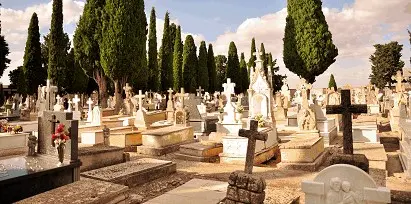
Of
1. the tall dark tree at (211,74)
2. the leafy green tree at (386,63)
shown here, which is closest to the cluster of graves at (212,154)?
the tall dark tree at (211,74)

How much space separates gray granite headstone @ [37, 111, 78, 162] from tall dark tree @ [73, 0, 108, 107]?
60.4 ft

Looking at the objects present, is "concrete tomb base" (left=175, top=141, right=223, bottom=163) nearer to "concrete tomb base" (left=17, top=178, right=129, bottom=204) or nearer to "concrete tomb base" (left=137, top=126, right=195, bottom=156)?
"concrete tomb base" (left=137, top=126, right=195, bottom=156)

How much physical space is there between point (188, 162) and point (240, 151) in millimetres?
1657

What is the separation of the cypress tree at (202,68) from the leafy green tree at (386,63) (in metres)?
30.0

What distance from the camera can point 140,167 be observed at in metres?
6.78

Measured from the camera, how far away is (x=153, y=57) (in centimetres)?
3591

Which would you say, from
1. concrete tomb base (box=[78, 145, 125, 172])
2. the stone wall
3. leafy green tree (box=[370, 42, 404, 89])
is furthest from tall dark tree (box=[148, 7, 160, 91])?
leafy green tree (box=[370, 42, 404, 89])

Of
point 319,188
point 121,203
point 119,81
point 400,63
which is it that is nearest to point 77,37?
point 119,81

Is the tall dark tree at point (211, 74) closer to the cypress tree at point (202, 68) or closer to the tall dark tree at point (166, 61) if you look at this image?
the cypress tree at point (202, 68)

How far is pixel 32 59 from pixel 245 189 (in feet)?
111

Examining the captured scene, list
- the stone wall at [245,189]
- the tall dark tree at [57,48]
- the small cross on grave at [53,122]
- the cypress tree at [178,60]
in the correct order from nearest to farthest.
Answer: the stone wall at [245,189], the small cross on grave at [53,122], the tall dark tree at [57,48], the cypress tree at [178,60]

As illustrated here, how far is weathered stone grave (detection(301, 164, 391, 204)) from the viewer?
3.08m

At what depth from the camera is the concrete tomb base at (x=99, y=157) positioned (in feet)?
23.4

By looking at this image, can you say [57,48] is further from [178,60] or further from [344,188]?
[344,188]
